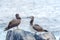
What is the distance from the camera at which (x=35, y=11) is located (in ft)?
48.3

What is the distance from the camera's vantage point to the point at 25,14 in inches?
554

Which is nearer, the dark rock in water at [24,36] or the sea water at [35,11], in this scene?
the dark rock in water at [24,36]

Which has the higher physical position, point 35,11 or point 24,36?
point 24,36

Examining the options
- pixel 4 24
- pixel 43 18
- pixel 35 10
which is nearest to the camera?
pixel 4 24

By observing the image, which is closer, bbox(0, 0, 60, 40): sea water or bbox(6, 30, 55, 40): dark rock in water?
bbox(6, 30, 55, 40): dark rock in water

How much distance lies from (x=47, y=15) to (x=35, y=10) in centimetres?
117

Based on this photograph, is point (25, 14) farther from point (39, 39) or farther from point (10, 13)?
point (39, 39)

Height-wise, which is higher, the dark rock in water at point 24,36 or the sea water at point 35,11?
the dark rock in water at point 24,36

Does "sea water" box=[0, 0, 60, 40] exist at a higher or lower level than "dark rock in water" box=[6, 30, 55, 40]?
lower

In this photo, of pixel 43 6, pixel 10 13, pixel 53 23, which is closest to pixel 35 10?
pixel 43 6

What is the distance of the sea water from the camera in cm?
1252

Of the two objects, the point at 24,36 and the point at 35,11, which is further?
the point at 35,11

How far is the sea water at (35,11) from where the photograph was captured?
41.1 ft

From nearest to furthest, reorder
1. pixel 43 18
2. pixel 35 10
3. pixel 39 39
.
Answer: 1. pixel 39 39
2. pixel 43 18
3. pixel 35 10
